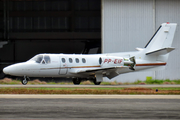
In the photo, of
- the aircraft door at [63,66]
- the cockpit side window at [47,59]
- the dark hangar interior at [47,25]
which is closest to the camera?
the cockpit side window at [47,59]

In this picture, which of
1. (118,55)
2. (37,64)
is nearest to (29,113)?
(37,64)

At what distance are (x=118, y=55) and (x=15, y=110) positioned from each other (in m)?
18.1

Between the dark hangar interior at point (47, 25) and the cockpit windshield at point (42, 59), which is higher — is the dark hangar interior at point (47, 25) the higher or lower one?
the higher one

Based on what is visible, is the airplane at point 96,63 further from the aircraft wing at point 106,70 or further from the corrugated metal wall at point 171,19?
the corrugated metal wall at point 171,19

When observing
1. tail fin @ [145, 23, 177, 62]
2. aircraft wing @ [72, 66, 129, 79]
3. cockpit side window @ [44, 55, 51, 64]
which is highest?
tail fin @ [145, 23, 177, 62]

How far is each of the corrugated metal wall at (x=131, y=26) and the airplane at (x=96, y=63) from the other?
4.13 meters

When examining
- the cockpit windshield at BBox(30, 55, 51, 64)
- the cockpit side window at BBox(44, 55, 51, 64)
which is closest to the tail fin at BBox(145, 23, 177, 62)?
the cockpit side window at BBox(44, 55, 51, 64)

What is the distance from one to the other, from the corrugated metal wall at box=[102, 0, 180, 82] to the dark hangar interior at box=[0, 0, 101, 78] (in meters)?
10.1

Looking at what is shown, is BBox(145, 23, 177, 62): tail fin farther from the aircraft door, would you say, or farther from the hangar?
the hangar

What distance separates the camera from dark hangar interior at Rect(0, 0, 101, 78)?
43.3m

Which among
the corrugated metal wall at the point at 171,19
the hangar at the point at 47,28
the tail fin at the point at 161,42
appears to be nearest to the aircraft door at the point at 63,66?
the tail fin at the point at 161,42

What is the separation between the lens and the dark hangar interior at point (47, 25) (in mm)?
43312

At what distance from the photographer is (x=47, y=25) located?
45.1 m

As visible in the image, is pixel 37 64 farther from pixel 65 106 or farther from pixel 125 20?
pixel 65 106
